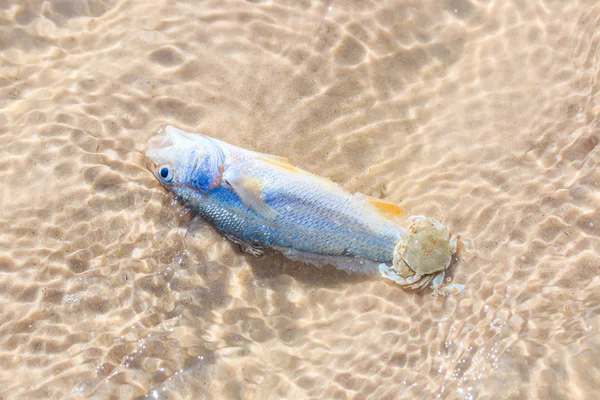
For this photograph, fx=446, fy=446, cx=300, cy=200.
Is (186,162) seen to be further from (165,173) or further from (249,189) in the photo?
(249,189)

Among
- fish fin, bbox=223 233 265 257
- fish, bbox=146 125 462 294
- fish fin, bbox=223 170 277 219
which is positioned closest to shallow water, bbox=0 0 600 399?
fish fin, bbox=223 233 265 257

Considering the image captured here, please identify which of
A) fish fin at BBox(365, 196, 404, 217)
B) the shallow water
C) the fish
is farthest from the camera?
fish fin at BBox(365, 196, 404, 217)

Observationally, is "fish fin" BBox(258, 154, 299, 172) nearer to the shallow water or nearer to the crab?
the shallow water

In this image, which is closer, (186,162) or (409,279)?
(186,162)

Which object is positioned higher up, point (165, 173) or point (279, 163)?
point (279, 163)

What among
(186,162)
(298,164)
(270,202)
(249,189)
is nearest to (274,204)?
(270,202)

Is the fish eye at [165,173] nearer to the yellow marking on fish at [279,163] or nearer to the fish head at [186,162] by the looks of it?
the fish head at [186,162]

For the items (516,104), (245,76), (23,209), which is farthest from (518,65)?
(23,209)
